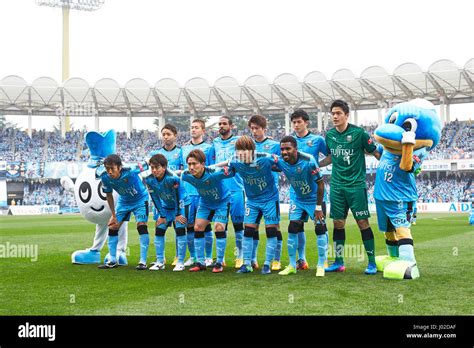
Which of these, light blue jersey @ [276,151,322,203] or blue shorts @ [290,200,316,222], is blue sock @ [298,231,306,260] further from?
light blue jersey @ [276,151,322,203]

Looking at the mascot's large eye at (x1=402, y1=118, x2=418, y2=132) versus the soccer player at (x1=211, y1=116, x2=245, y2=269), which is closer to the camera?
the mascot's large eye at (x1=402, y1=118, x2=418, y2=132)

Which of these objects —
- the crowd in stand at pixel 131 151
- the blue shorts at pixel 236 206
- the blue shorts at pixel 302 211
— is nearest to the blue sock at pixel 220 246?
the blue shorts at pixel 236 206

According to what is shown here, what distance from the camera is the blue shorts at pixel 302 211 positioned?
7958 millimetres

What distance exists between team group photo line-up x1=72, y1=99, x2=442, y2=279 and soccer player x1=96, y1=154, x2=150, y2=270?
16 mm

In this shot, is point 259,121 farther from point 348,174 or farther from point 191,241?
point 191,241

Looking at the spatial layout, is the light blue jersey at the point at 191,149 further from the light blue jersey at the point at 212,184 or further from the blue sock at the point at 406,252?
the blue sock at the point at 406,252

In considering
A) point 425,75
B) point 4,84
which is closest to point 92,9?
point 4,84

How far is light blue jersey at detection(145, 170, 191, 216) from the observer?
853 cm

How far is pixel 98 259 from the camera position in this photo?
990cm

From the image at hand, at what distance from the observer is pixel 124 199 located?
30.1ft

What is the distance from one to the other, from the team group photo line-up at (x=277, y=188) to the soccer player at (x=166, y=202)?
0.02 m

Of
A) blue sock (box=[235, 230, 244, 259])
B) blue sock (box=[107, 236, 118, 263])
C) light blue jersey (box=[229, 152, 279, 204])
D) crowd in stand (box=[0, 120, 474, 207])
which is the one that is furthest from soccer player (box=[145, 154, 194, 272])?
crowd in stand (box=[0, 120, 474, 207])
